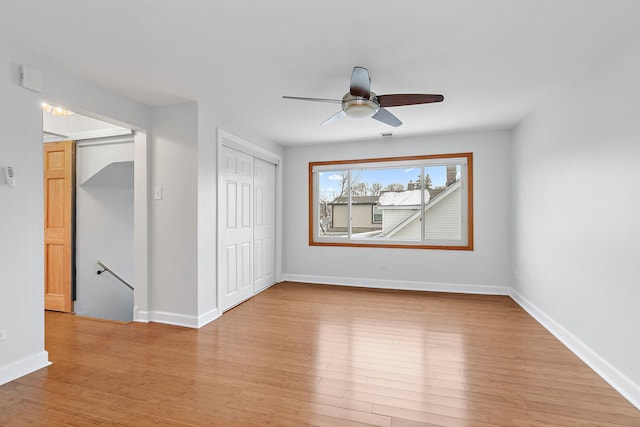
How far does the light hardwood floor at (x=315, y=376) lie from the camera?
1929 millimetres

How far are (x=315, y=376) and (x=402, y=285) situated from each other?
120 inches

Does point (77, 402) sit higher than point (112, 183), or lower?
lower

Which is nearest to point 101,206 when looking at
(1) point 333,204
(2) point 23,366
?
(2) point 23,366

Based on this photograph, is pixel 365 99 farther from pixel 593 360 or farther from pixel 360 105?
pixel 593 360

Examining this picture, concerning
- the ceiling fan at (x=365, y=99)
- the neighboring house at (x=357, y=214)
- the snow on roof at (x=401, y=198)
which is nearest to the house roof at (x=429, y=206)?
the snow on roof at (x=401, y=198)

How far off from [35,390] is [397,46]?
3.46 metres

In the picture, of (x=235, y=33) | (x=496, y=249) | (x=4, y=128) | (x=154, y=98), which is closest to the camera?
(x=235, y=33)

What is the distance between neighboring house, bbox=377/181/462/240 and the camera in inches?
197

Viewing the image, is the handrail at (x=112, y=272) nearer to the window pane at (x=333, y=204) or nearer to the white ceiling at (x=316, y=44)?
the white ceiling at (x=316, y=44)

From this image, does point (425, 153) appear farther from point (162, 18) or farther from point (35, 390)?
point (35, 390)

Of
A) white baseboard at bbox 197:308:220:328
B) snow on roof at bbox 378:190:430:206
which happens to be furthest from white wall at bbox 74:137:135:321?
snow on roof at bbox 378:190:430:206

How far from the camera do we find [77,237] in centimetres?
406

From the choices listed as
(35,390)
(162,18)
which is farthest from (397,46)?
(35,390)

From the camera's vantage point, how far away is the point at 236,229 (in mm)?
4348
